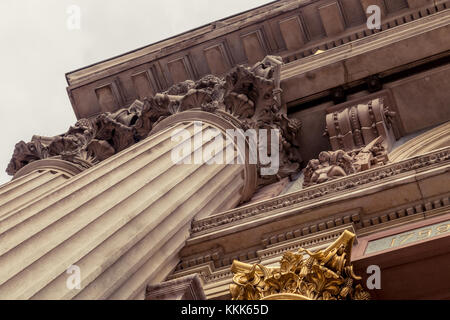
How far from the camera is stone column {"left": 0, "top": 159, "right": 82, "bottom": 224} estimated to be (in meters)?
12.3

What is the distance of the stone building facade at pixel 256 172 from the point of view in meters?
8.81

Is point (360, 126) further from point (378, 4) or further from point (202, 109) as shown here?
point (378, 4)

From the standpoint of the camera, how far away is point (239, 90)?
15859 millimetres

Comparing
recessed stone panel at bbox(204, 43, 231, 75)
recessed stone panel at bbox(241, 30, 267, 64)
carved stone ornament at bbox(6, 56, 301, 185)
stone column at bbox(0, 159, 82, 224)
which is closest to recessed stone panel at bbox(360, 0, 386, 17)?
recessed stone panel at bbox(241, 30, 267, 64)

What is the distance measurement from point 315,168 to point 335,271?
17.9ft

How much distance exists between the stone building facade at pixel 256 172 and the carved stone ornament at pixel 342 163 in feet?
0.14

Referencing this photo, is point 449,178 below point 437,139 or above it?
below

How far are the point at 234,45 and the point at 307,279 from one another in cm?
1151

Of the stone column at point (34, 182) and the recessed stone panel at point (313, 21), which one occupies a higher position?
the recessed stone panel at point (313, 21)

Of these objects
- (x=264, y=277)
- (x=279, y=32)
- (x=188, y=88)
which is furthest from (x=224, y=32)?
(x=264, y=277)

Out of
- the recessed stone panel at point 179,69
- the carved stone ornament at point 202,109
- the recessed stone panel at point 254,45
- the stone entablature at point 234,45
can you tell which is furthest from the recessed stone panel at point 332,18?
the recessed stone panel at point 179,69

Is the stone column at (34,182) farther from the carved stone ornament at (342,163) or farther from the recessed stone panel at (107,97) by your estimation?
the carved stone ornament at (342,163)

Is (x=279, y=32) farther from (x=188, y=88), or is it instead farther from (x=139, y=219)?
(x=139, y=219)
